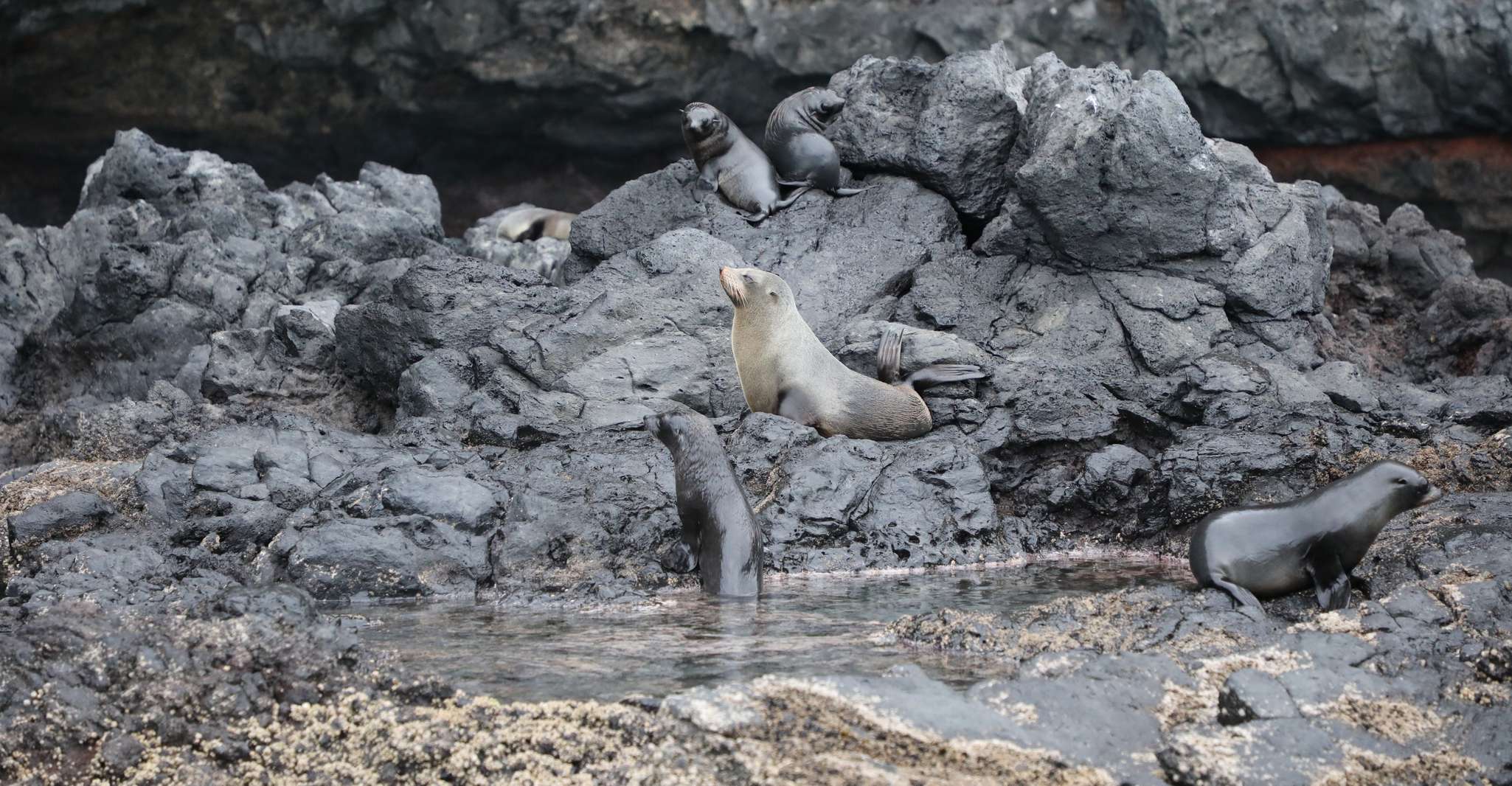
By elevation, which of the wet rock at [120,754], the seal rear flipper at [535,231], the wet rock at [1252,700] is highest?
the seal rear flipper at [535,231]

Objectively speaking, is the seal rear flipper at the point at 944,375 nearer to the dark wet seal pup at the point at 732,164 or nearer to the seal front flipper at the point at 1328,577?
the dark wet seal pup at the point at 732,164

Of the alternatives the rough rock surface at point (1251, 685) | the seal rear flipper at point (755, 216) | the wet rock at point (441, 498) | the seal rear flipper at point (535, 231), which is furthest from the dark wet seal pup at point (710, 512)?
the seal rear flipper at point (535, 231)

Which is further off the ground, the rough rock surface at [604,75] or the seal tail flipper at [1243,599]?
the rough rock surface at [604,75]

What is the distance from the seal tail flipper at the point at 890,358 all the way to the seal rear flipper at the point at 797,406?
21.5 inches

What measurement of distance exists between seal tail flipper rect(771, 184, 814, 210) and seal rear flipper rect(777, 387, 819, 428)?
2.58 meters

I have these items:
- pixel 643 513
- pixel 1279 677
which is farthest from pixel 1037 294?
pixel 1279 677

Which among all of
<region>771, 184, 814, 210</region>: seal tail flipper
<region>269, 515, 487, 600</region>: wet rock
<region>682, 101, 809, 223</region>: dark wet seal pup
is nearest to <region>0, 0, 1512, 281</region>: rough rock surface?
<region>682, 101, 809, 223</region>: dark wet seal pup

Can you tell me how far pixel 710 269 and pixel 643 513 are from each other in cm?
290

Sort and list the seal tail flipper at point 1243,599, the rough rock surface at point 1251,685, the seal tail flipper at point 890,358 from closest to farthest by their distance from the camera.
→ 1. the rough rock surface at point 1251,685
2. the seal tail flipper at point 1243,599
3. the seal tail flipper at point 890,358

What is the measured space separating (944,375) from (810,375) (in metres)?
0.86

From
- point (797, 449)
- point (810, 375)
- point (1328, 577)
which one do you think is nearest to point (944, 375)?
point (810, 375)

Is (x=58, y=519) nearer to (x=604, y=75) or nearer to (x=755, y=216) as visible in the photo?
(x=755, y=216)

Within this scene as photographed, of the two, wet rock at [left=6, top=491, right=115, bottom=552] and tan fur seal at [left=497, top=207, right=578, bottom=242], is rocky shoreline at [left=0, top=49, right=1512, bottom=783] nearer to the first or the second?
wet rock at [left=6, top=491, right=115, bottom=552]

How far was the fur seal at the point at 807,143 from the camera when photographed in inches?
444
